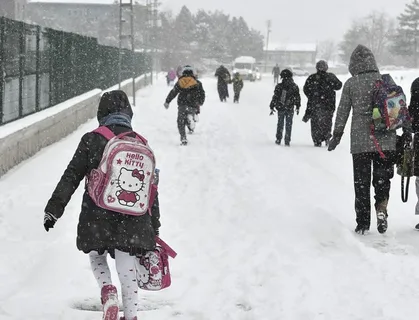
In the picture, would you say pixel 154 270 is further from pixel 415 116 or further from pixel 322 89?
pixel 322 89

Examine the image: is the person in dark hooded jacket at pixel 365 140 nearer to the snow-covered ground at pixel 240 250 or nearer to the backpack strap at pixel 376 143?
the backpack strap at pixel 376 143

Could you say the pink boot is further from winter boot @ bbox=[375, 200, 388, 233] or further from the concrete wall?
the concrete wall

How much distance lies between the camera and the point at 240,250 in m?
6.43

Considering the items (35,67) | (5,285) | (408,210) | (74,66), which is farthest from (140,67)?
(5,285)

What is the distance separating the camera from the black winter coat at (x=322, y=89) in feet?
45.7

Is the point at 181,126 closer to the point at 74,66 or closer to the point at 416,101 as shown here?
the point at 74,66

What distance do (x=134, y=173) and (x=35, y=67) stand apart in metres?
8.71

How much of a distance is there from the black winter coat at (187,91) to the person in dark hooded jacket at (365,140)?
7.46 m

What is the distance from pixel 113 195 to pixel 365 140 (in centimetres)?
362

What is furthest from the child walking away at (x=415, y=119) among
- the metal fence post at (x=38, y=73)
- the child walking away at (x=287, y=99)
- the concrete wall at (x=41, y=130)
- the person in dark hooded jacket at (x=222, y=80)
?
the person in dark hooded jacket at (x=222, y=80)

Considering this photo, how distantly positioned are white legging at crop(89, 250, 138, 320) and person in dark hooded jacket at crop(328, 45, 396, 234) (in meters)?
3.44

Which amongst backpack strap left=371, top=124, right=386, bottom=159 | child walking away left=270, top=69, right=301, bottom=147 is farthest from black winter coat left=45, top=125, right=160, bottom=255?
child walking away left=270, top=69, right=301, bottom=147

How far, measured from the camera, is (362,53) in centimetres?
689

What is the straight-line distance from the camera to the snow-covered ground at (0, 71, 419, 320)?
16.2 feet
